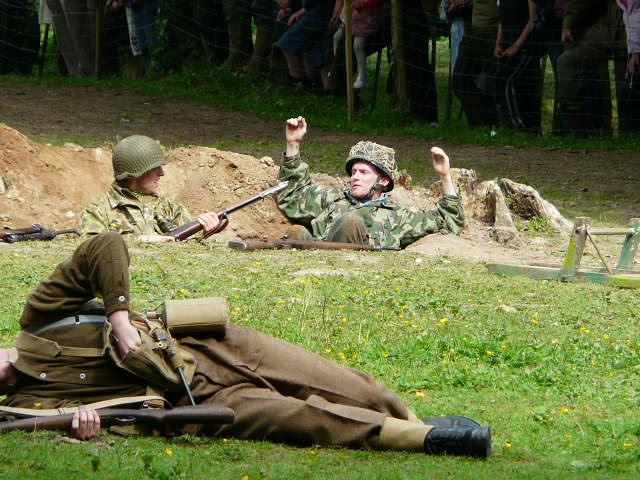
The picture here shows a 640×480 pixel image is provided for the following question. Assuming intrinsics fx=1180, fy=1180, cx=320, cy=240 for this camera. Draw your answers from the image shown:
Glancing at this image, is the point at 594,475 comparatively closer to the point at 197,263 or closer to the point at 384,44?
the point at 197,263

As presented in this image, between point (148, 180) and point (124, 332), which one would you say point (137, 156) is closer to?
point (148, 180)

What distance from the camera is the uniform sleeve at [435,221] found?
11.6 meters

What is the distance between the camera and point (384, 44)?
62.2 ft

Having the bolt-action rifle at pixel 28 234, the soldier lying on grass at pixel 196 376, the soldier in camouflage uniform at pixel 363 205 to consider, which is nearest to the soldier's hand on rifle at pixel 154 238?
the bolt-action rifle at pixel 28 234

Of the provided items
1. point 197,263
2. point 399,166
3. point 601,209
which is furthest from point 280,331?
point 399,166

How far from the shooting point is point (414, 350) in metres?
7.34

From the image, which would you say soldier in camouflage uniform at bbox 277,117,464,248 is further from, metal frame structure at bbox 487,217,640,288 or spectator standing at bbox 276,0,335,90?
spectator standing at bbox 276,0,335,90

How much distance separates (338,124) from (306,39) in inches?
60.4

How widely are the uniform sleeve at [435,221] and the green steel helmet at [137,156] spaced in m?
2.90

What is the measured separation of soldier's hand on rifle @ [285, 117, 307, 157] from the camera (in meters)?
11.6

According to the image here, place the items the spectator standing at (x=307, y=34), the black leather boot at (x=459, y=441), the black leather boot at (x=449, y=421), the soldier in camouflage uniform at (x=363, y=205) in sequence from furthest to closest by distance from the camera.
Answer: the spectator standing at (x=307, y=34) < the soldier in camouflage uniform at (x=363, y=205) < the black leather boot at (x=449, y=421) < the black leather boot at (x=459, y=441)

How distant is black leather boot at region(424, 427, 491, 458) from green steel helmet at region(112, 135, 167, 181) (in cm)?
473

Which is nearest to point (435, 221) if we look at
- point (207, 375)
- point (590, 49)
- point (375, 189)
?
point (375, 189)

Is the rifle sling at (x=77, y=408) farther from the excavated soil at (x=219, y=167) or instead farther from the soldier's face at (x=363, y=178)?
the soldier's face at (x=363, y=178)
